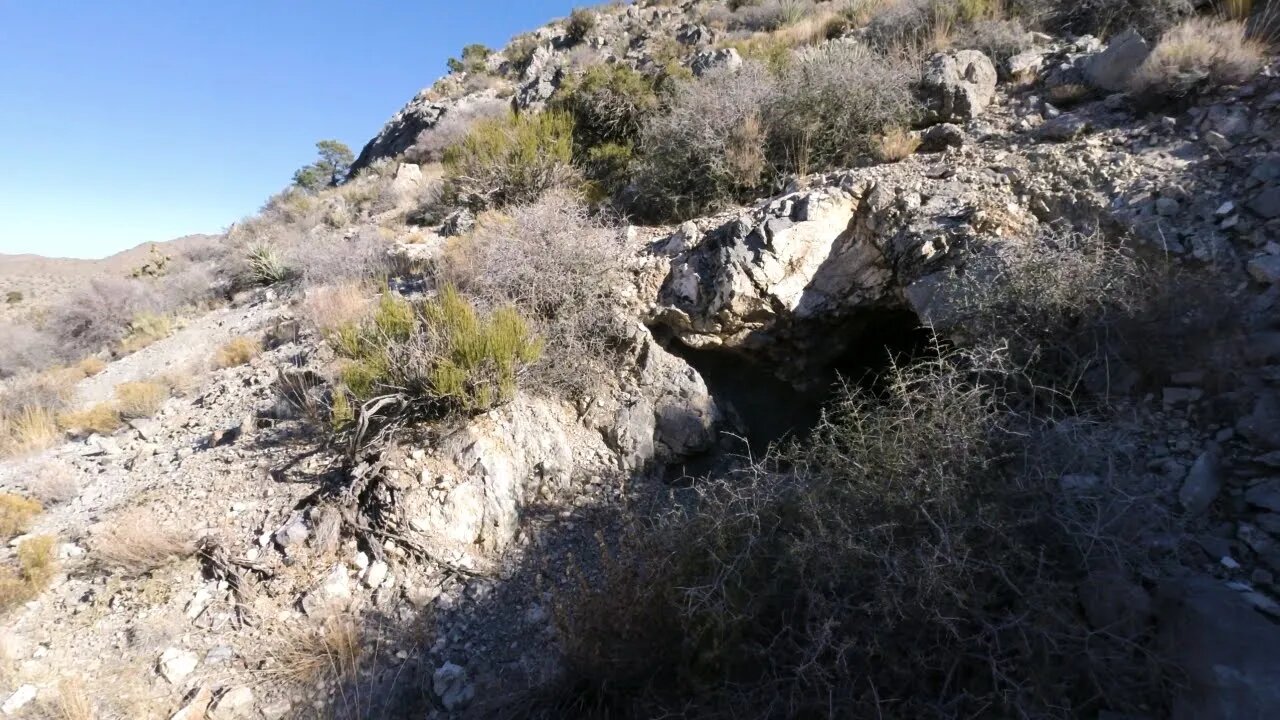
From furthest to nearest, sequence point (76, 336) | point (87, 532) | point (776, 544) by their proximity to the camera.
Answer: point (76, 336)
point (87, 532)
point (776, 544)

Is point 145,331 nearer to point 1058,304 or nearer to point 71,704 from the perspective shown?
point 71,704

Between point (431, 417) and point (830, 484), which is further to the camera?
point (431, 417)

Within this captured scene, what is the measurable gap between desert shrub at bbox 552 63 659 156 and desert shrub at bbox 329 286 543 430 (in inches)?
159

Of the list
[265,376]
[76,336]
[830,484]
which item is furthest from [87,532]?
[76,336]

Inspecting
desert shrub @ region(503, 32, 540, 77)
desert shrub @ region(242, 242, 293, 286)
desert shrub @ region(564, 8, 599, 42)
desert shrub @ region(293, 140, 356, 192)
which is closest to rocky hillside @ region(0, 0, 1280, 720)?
desert shrub @ region(242, 242, 293, 286)

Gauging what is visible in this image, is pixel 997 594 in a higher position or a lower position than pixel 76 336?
lower

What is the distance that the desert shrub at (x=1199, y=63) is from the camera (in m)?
3.75

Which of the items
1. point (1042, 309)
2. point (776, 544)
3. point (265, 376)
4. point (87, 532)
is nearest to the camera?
point (776, 544)

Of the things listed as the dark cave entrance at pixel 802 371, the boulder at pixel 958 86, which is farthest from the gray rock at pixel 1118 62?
the dark cave entrance at pixel 802 371

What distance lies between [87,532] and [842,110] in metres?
6.46

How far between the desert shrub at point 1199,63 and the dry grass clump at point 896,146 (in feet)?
4.82

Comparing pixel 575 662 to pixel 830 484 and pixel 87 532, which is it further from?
pixel 87 532

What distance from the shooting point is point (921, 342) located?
4.13m

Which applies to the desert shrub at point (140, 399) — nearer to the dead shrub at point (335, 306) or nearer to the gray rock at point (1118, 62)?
the dead shrub at point (335, 306)
